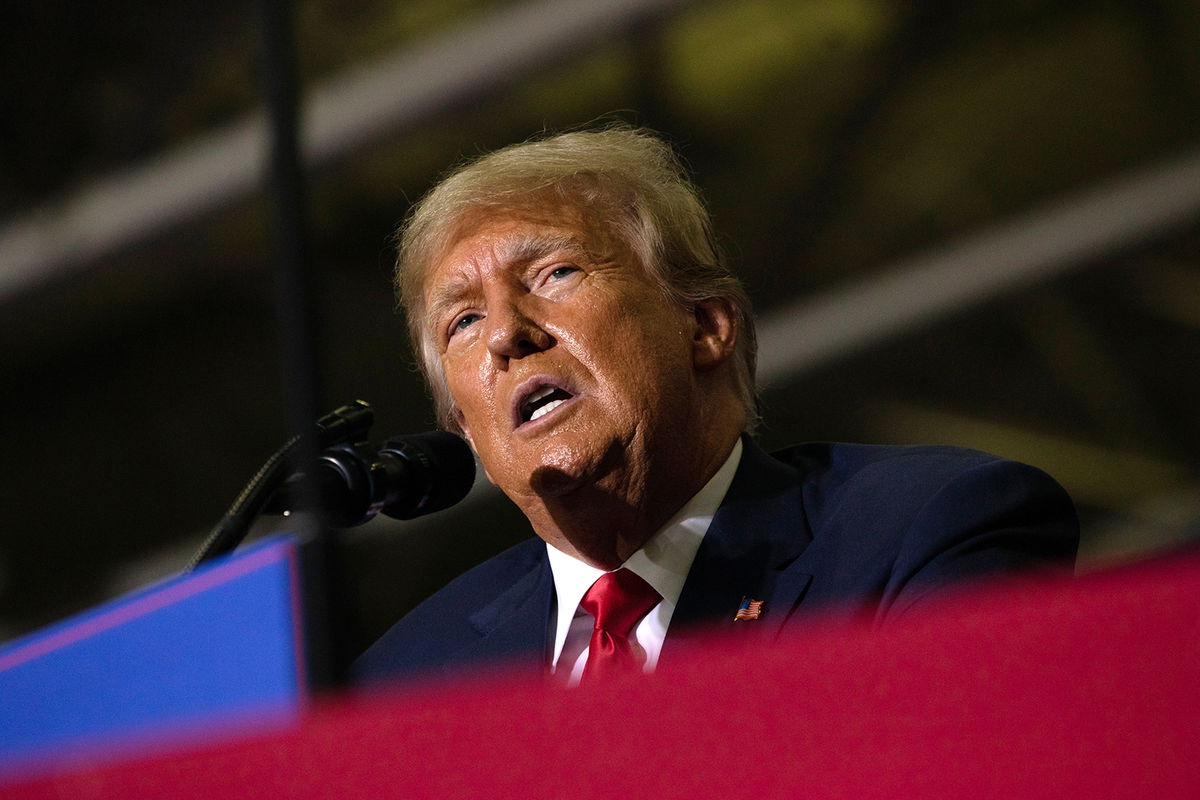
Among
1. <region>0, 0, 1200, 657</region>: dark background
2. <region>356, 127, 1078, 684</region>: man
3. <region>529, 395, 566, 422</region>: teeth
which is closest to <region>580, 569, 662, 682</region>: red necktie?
<region>356, 127, 1078, 684</region>: man

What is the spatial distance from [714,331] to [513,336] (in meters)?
0.25

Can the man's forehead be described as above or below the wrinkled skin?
above

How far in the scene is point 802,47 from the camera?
12.5 feet

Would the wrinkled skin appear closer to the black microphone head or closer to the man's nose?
the man's nose

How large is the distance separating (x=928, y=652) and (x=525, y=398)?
3.34 feet

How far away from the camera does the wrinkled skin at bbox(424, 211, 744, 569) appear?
129 cm

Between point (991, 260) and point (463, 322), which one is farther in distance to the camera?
point (991, 260)

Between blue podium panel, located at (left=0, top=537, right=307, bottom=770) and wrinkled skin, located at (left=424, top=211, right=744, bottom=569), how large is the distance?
0.27m

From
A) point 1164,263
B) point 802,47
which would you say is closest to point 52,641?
point 802,47

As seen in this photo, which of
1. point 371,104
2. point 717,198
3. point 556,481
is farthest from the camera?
point 371,104

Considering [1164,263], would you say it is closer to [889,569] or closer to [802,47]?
[802,47]

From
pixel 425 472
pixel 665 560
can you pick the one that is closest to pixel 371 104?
pixel 665 560

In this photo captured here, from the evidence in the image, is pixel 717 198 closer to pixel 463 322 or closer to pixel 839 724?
pixel 463 322

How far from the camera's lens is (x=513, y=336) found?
52.0 inches
